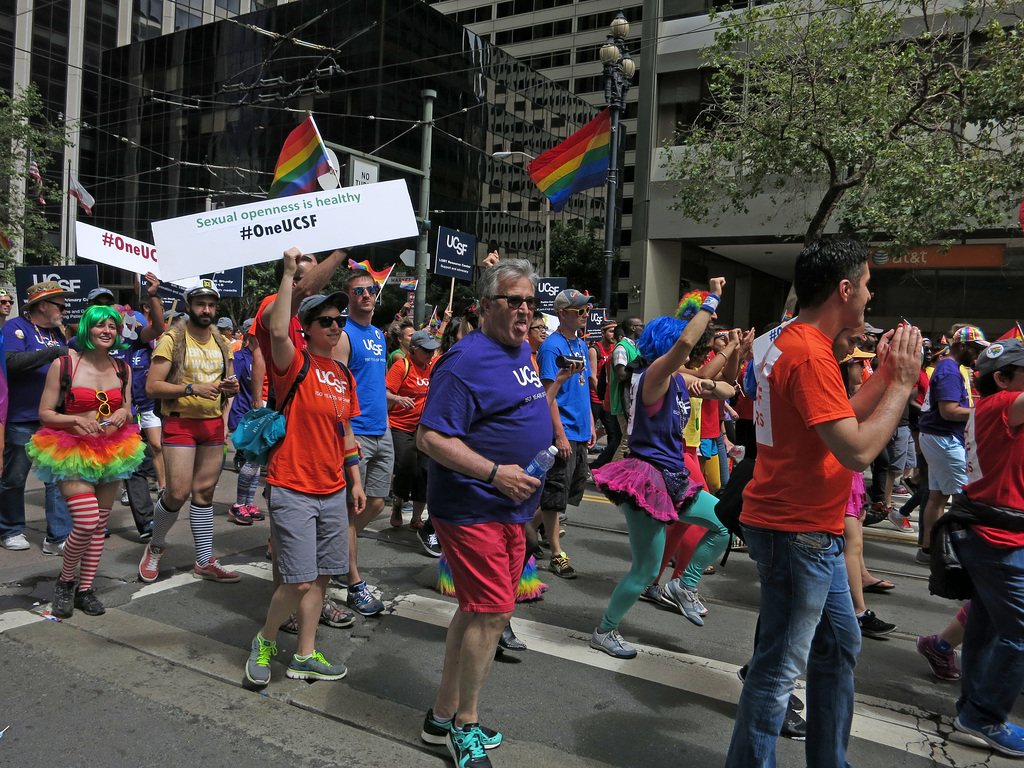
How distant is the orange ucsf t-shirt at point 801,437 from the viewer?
101 inches

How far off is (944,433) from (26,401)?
7.38 m

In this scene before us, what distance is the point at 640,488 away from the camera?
13.9 feet

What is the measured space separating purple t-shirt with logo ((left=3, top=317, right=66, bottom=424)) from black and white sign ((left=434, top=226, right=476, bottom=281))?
690 centimetres

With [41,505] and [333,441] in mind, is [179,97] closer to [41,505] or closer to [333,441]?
Answer: [41,505]

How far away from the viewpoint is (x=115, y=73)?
53062mm

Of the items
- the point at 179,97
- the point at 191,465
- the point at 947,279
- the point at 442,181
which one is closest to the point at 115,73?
the point at 179,97

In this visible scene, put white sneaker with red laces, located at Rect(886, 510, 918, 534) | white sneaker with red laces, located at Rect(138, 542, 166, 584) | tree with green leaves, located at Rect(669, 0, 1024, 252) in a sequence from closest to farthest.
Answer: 1. white sneaker with red laces, located at Rect(138, 542, 166, 584)
2. white sneaker with red laces, located at Rect(886, 510, 918, 534)
3. tree with green leaves, located at Rect(669, 0, 1024, 252)

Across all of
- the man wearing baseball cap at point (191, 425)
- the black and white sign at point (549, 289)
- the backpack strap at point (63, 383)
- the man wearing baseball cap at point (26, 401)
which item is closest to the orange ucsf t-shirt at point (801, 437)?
the man wearing baseball cap at point (191, 425)

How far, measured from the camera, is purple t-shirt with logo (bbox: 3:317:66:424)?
6.27m

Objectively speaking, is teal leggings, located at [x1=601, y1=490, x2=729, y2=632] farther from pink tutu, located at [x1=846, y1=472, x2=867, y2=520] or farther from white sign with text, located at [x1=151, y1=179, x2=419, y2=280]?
white sign with text, located at [x1=151, y1=179, x2=419, y2=280]

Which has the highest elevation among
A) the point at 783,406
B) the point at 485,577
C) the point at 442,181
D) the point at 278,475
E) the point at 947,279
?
the point at 442,181

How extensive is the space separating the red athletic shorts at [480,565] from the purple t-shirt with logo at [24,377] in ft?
15.4

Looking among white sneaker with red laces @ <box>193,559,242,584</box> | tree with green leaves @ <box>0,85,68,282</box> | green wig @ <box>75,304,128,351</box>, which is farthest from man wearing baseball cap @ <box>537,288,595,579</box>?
tree with green leaves @ <box>0,85,68,282</box>

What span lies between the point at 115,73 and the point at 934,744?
6124 cm
